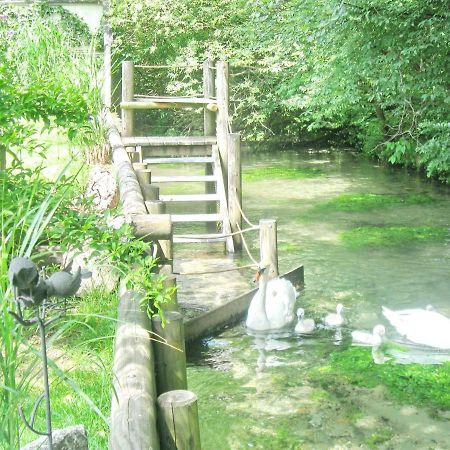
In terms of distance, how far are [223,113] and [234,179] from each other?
989mm

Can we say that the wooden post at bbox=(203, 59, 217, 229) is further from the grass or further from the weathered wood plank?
the grass

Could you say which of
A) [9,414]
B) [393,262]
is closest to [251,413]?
[9,414]

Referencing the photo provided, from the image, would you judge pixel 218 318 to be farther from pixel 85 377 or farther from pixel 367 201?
pixel 367 201

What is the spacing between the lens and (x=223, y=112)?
32.0 ft

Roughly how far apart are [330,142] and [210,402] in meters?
17.5

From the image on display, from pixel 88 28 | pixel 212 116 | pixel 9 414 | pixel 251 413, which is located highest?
pixel 88 28

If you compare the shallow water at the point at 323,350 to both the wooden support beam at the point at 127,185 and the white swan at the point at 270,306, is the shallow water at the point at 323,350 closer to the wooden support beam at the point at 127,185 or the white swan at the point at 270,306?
the white swan at the point at 270,306

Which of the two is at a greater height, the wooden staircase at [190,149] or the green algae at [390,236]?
the wooden staircase at [190,149]

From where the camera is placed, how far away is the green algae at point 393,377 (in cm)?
547

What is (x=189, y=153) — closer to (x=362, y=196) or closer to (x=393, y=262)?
(x=393, y=262)

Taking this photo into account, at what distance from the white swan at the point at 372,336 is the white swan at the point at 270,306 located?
24.2 inches

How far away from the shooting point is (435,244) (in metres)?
10.2

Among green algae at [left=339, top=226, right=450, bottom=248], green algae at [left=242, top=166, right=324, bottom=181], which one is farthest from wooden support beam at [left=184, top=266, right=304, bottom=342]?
green algae at [left=242, top=166, right=324, bottom=181]

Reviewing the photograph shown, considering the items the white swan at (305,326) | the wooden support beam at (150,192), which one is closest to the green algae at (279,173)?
the wooden support beam at (150,192)
